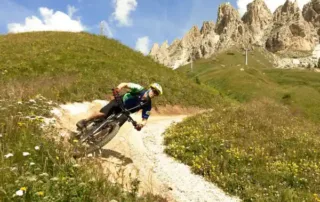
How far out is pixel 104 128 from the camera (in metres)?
11.0

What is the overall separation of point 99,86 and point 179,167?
595 inches

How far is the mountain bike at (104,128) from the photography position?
10.7 m

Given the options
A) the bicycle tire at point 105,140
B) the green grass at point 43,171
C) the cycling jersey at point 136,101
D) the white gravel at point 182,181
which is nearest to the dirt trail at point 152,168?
the white gravel at point 182,181

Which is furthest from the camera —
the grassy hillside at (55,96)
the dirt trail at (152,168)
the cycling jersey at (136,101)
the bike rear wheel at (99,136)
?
the cycling jersey at (136,101)

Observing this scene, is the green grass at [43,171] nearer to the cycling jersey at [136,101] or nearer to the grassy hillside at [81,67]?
the cycling jersey at [136,101]

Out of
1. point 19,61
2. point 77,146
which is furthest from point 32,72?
point 77,146

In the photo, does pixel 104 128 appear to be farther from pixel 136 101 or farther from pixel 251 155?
pixel 251 155

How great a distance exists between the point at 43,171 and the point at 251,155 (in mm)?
8824

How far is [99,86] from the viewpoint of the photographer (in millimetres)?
26422

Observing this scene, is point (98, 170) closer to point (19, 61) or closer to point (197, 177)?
point (197, 177)

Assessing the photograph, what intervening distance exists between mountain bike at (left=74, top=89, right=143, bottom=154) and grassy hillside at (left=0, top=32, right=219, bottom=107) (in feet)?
30.1

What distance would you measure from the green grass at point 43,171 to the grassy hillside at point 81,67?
11477 mm

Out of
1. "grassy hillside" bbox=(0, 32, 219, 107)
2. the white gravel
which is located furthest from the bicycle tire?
"grassy hillside" bbox=(0, 32, 219, 107)

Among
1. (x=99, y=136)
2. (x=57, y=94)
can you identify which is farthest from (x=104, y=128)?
Result: (x=57, y=94)
